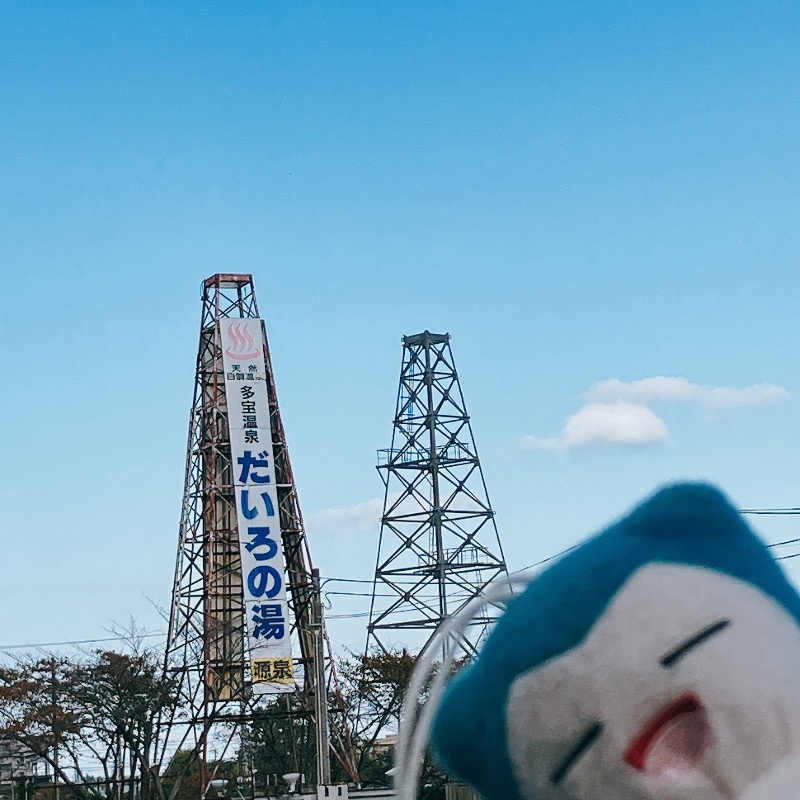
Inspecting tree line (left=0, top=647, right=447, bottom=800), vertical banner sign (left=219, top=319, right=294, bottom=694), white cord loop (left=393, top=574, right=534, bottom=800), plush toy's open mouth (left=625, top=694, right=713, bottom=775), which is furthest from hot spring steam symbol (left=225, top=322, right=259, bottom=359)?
plush toy's open mouth (left=625, top=694, right=713, bottom=775)

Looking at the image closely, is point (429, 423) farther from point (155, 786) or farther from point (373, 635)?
point (155, 786)

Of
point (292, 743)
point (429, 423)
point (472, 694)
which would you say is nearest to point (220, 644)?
point (292, 743)

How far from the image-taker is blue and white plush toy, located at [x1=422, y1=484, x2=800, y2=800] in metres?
3.32

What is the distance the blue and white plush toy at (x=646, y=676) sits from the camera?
332 cm

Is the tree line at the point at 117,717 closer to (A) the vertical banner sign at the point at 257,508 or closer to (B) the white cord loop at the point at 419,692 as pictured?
(A) the vertical banner sign at the point at 257,508

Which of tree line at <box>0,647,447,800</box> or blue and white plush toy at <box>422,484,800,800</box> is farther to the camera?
tree line at <box>0,647,447,800</box>

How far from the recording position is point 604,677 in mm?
3471

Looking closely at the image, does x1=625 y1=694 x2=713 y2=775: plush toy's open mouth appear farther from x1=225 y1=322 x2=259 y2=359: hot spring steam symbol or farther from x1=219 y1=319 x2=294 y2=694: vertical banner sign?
x1=225 y1=322 x2=259 y2=359: hot spring steam symbol

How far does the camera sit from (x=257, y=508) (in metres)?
28.5

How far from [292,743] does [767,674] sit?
93.7 ft

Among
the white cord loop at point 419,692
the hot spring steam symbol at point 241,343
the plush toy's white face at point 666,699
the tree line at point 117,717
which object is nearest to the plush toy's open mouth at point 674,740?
the plush toy's white face at point 666,699

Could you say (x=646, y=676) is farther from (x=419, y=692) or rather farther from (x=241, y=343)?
(x=241, y=343)

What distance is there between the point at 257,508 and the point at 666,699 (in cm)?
2555

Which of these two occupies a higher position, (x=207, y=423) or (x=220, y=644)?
(x=207, y=423)
